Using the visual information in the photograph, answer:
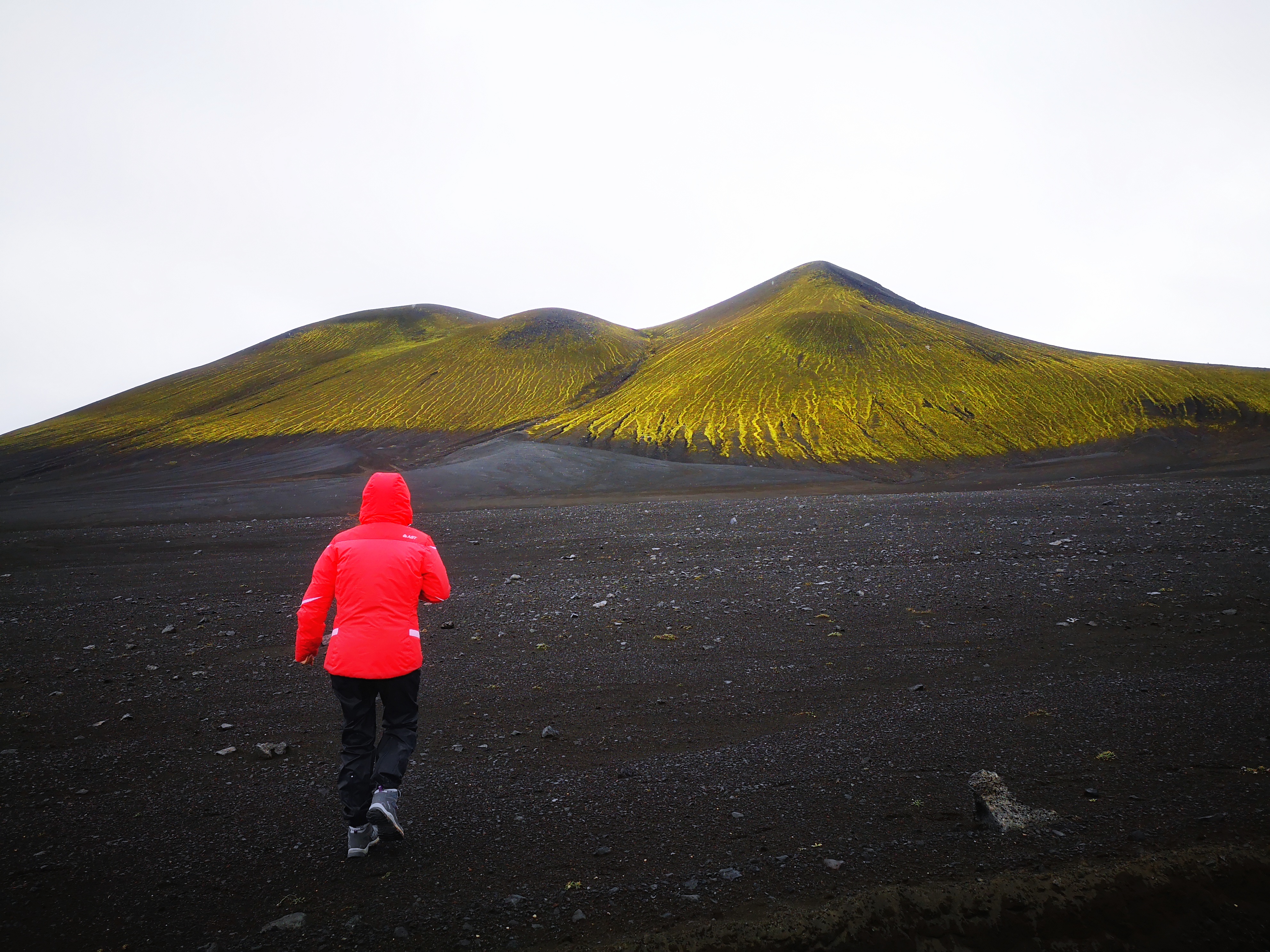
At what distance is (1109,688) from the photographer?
598 centimetres

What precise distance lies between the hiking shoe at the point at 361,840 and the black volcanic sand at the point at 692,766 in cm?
12

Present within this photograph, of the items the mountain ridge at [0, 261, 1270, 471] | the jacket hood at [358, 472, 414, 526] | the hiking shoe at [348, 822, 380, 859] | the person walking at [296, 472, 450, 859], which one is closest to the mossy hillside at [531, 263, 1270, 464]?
the mountain ridge at [0, 261, 1270, 471]

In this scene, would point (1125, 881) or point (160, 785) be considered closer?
point (1125, 881)

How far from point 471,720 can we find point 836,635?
4178mm

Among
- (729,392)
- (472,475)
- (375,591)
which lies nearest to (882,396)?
(729,392)

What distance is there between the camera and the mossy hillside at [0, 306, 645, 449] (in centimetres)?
4778

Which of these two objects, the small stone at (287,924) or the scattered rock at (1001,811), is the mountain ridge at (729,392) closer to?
the scattered rock at (1001,811)

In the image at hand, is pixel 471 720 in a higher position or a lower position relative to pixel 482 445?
lower

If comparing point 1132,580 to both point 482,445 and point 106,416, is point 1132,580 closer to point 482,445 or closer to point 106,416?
point 482,445

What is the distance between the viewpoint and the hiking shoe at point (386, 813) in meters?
4.03

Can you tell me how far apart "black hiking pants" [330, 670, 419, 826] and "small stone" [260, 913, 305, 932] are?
0.56 metres

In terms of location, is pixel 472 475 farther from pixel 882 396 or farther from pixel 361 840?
pixel 882 396

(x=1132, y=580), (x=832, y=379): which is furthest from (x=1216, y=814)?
(x=832, y=379)

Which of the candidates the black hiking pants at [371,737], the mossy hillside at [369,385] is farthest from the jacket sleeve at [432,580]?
the mossy hillside at [369,385]
